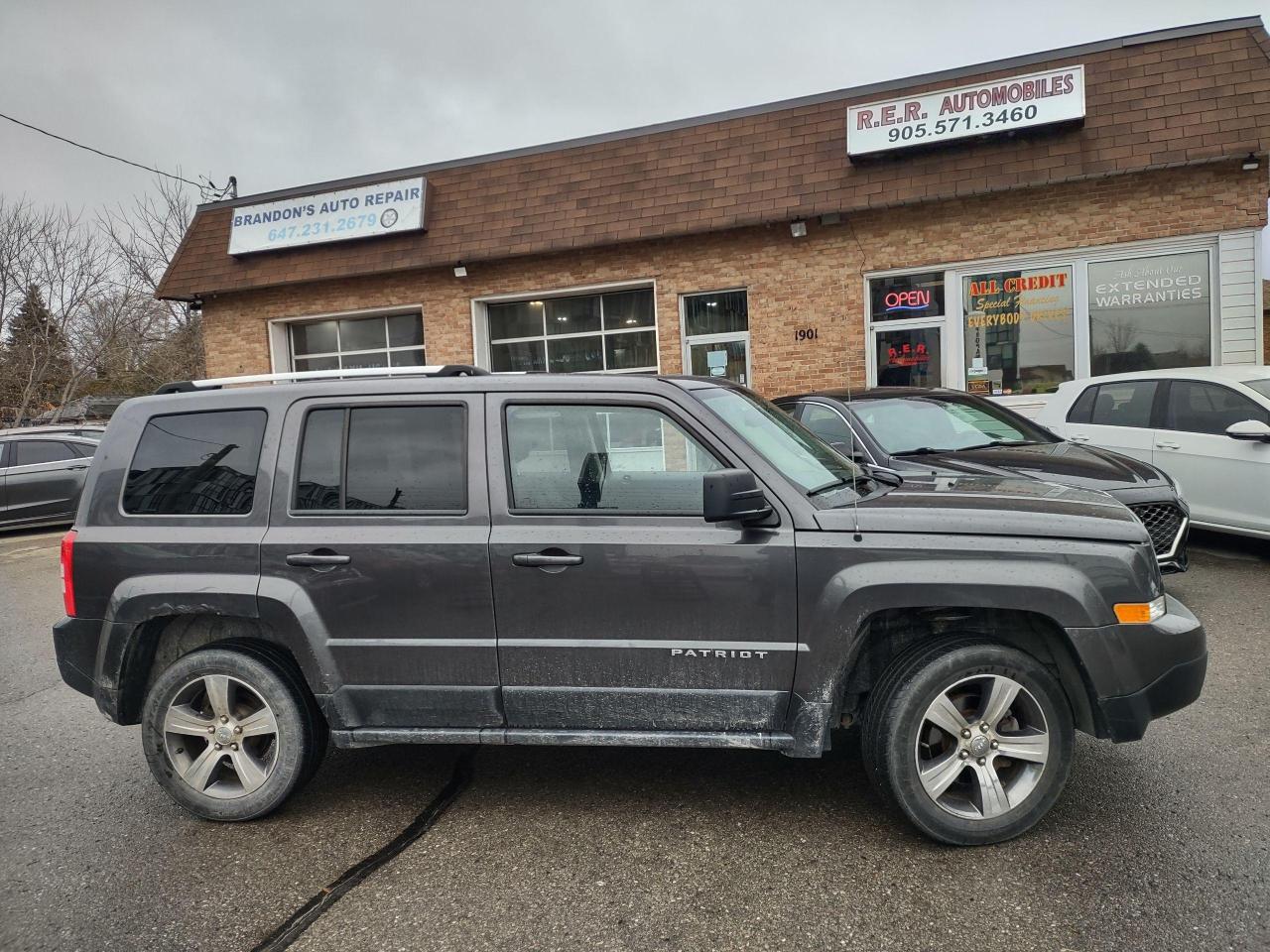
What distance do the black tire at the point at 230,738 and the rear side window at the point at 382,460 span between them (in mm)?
727

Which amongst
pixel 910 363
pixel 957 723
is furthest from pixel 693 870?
pixel 910 363

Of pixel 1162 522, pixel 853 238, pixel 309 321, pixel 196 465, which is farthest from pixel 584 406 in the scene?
pixel 309 321

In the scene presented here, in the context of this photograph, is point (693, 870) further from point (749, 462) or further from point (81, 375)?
point (81, 375)

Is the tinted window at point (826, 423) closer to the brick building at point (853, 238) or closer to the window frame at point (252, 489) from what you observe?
the brick building at point (853, 238)

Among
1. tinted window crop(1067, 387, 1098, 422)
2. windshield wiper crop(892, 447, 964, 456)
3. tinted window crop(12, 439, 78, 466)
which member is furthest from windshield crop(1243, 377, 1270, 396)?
tinted window crop(12, 439, 78, 466)

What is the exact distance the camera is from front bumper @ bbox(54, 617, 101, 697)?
349 cm

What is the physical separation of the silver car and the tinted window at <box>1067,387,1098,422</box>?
13.3 meters

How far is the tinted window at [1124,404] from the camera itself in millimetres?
7715

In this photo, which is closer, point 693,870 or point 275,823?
point 693,870

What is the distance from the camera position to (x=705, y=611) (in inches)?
122

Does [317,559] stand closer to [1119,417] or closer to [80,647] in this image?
[80,647]

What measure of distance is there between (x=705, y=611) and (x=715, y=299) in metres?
10.4

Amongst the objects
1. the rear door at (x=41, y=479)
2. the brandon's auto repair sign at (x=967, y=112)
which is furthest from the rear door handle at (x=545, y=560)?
the rear door at (x=41, y=479)

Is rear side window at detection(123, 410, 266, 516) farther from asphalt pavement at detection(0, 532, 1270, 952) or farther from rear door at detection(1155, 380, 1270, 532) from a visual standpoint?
rear door at detection(1155, 380, 1270, 532)
